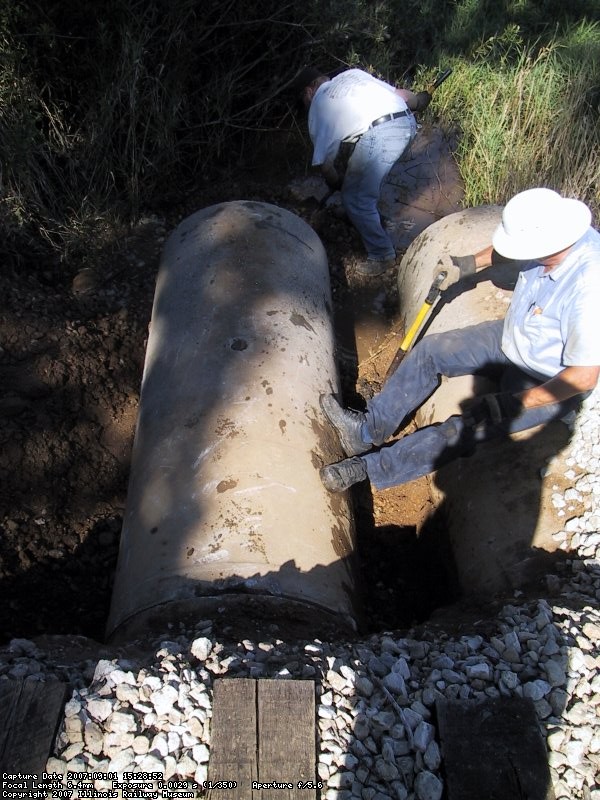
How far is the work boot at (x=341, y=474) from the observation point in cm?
296

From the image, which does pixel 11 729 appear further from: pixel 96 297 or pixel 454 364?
pixel 96 297

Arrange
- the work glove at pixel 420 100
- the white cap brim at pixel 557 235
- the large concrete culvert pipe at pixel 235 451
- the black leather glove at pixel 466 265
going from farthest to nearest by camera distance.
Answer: the work glove at pixel 420 100 → the black leather glove at pixel 466 265 → the white cap brim at pixel 557 235 → the large concrete culvert pipe at pixel 235 451

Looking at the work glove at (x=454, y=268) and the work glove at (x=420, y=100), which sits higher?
the work glove at (x=420, y=100)

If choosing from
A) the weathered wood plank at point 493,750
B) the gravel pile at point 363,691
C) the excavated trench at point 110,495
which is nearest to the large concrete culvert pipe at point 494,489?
the excavated trench at point 110,495

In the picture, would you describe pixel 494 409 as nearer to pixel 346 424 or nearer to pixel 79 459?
pixel 346 424

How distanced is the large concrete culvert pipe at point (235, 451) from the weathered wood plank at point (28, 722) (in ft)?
1.58

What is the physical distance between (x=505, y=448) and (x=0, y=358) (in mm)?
2946

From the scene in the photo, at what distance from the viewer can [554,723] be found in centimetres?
212

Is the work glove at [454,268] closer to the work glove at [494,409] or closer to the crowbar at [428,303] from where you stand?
the crowbar at [428,303]

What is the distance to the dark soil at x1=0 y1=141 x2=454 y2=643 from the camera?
324 centimetres

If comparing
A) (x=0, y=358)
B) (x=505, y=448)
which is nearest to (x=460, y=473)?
(x=505, y=448)

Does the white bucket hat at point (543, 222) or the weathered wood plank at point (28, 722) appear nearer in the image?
the weathered wood plank at point (28, 722)

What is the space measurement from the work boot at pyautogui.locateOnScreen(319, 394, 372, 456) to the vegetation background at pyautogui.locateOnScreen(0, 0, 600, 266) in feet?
8.69

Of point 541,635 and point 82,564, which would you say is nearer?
point 541,635
